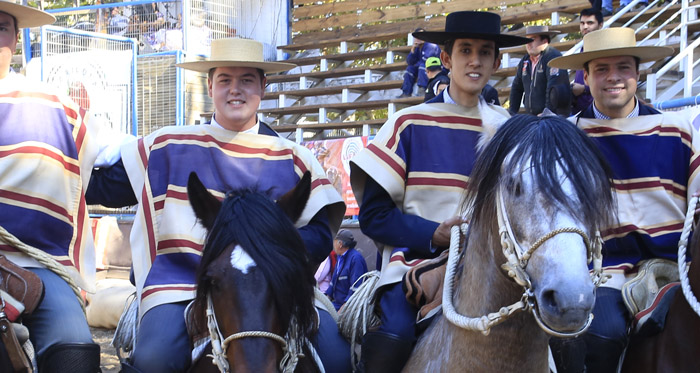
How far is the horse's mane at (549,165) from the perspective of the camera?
2.80 metres

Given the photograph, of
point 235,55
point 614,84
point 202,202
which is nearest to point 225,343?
point 202,202

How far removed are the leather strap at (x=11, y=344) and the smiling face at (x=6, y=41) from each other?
136cm

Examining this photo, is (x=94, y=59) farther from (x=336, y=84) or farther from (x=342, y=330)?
(x=342, y=330)

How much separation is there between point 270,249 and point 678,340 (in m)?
1.87

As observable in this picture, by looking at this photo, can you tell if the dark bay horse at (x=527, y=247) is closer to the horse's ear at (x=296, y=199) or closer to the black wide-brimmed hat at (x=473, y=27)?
the horse's ear at (x=296, y=199)

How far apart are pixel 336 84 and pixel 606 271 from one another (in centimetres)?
1652

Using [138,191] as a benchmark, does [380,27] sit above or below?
above

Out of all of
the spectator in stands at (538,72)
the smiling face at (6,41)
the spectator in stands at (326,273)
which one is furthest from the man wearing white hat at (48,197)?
the spectator in stands at (538,72)

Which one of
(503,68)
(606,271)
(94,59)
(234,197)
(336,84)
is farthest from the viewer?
(336,84)

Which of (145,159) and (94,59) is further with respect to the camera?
(94,59)

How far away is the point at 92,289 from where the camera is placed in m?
4.46

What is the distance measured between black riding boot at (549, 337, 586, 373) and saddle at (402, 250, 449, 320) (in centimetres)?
56

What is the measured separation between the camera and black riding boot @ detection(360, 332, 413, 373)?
3.87 meters

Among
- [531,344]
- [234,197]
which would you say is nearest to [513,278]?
[531,344]
